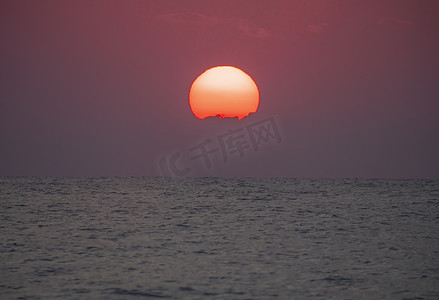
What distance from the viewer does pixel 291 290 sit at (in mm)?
20266

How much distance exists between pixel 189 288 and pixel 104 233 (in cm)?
1763

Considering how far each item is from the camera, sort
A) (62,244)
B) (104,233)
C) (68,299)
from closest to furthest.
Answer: (68,299) → (62,244) → (104,233)

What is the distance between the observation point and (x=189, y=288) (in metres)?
20.4

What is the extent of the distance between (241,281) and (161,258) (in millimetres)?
6386

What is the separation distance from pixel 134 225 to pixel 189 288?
895 inches

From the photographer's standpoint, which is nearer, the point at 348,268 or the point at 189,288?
the point at 189,288

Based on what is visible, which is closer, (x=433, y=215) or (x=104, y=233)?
(x=104, y=233)

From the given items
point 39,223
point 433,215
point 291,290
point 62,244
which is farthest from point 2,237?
point 433,215

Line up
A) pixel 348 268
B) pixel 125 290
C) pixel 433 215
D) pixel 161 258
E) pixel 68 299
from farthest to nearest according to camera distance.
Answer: pixel 433 215, pixel 161 258, pixel 348 268, pixel 125 290, pixel 68 299

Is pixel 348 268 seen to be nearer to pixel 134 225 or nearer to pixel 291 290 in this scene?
pixel 291 290

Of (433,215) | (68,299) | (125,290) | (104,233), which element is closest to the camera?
(68,299)

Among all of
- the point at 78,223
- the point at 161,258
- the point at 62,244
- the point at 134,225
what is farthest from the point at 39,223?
the point at 161,258

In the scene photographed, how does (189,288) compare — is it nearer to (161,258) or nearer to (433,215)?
(161,258)

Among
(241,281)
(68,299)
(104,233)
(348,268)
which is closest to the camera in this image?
(68,299)
